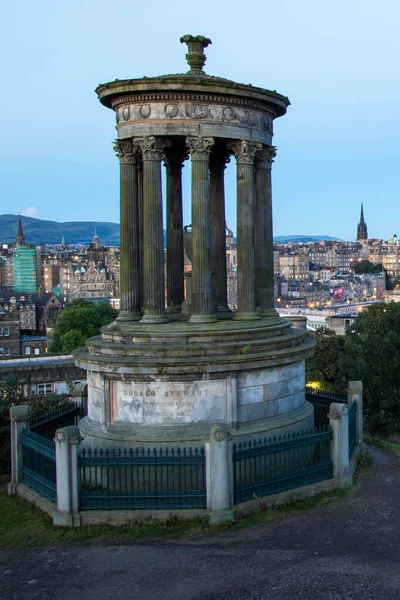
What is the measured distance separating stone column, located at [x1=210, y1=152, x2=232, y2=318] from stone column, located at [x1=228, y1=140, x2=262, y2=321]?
90.7 inches

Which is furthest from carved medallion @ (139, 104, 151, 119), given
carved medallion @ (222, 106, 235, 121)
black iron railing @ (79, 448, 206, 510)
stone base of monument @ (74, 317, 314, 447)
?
black iron railing @ (79, 448, 206, 510)

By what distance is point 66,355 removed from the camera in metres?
60.2

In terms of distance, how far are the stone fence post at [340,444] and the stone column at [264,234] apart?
159 inches

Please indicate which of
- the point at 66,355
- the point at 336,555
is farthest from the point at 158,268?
the point at 66,355

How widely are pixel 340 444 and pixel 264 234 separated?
6590 millimetres

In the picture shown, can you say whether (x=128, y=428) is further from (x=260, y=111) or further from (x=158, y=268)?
(x=260, y=111)

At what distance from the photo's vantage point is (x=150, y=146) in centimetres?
1791

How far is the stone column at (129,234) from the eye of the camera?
1903 cm

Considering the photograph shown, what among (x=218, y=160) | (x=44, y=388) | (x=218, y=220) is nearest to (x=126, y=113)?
(x=218, y=160)

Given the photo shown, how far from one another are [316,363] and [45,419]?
103 ft

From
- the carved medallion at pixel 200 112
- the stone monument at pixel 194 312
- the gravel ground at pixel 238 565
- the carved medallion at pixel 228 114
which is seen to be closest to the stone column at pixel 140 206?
the stone monument at pixel 194 312

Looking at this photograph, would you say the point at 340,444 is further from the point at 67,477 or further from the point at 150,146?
the point at 150,146

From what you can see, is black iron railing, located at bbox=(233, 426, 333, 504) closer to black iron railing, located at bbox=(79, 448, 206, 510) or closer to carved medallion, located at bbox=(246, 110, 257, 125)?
black iron railing, located at bbox=(79, 448, 206, 510)

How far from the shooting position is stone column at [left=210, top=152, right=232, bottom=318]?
21.5m
